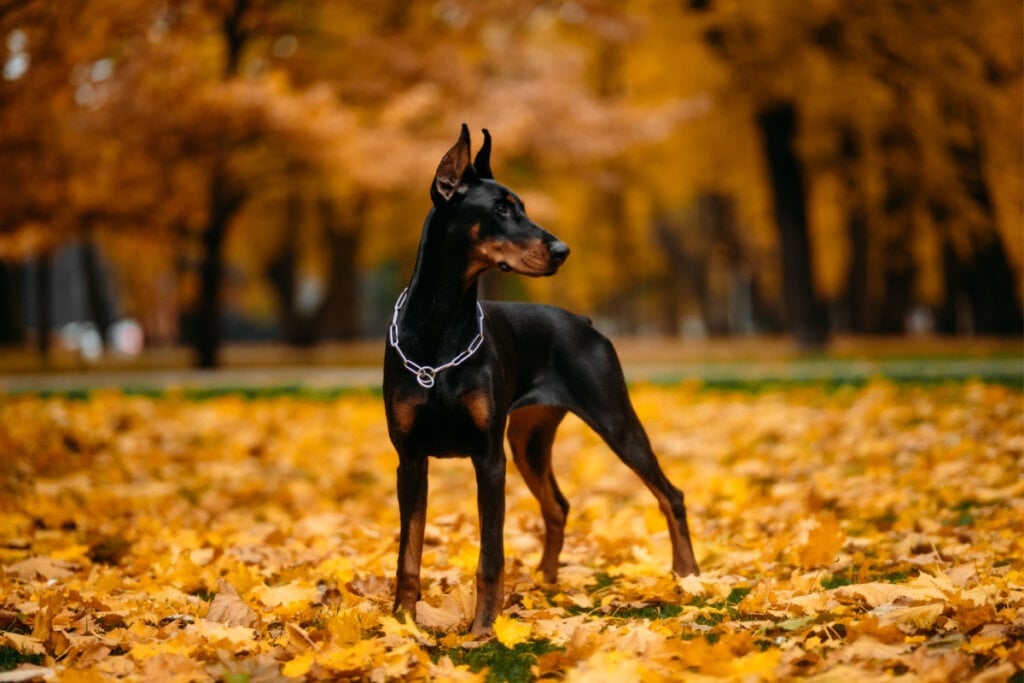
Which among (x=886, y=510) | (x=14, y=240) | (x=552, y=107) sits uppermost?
(x=552, y=107)

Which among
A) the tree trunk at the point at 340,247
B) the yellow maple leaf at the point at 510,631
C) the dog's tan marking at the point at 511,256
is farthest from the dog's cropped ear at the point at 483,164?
the tree trunk at the point at 340,247

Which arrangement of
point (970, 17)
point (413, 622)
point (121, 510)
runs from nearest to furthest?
point (413, 622)
point (121, 510)
point (970, 17)

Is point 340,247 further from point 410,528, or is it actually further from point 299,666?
point 299,666

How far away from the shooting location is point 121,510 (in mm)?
6938

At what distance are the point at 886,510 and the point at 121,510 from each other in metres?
4.51

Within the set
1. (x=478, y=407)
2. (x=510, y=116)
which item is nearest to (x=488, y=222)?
(x=478, y=407)

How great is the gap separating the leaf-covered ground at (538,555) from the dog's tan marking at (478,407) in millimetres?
693

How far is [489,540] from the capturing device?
4.09 m

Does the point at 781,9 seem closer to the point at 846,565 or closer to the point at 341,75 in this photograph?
the point at 341,75

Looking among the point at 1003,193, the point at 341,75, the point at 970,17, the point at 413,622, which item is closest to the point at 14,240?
the point at 341,75

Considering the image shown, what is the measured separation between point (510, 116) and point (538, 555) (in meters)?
13.5

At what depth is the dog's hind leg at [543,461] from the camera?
4.89 meters

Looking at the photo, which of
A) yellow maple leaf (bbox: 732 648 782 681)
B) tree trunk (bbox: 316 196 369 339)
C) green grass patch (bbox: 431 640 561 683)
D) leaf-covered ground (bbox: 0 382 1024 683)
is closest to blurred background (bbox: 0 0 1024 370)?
tree trunk (bbox: 316 196 369 339)

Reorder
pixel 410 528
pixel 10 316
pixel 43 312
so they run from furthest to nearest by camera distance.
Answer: pixel 10 316
pixel 43 312
pixel 410 528
